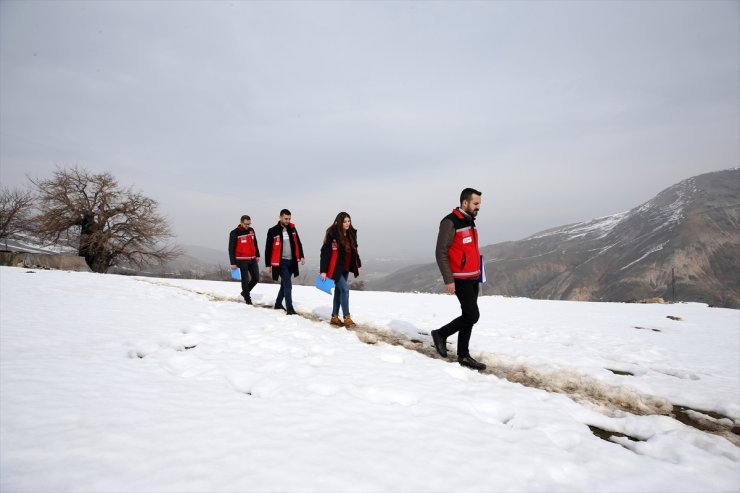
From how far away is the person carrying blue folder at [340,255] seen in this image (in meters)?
6.92

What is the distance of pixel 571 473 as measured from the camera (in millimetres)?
2314

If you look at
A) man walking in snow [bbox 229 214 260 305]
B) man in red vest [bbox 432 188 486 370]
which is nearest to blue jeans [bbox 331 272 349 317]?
man in red vest [bbox 432 188 486 370]

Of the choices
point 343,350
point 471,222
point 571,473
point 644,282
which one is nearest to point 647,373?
point 471,222

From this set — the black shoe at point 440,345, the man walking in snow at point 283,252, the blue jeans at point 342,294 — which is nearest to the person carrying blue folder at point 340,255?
the blue jeans at point 342,294

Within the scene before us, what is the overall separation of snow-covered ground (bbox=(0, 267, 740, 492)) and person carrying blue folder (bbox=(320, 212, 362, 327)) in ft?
4.17

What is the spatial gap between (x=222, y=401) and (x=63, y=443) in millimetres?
1083

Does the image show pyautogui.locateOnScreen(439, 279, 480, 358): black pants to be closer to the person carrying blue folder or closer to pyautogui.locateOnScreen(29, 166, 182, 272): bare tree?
the person carrying blue folder

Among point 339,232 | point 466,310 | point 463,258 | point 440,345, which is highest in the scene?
point 339,232

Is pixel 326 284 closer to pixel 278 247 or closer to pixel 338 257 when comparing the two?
pixel 338 257

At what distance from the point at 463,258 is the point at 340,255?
2.78 metres

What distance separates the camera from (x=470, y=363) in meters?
5.00

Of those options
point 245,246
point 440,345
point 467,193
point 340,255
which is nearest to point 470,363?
point 440,345

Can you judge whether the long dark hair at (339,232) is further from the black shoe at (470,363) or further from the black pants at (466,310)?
the black shoe at (470,363)

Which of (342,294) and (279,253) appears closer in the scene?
(342,294)
